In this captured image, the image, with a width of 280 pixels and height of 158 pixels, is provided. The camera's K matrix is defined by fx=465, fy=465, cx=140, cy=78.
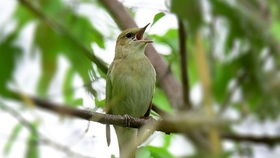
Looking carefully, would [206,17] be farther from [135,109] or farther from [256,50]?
[135,109]

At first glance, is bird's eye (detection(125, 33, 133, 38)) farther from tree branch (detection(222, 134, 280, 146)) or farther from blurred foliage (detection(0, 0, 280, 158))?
tree branch (detection(222, 134, 280, 146))

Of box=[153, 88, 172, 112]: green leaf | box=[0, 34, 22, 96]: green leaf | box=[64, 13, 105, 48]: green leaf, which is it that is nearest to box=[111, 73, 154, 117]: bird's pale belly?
box=[153, 88, 172, 112]: green leaf

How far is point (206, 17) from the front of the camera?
663 millimetres

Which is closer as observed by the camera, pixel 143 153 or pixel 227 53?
pixel 227 53

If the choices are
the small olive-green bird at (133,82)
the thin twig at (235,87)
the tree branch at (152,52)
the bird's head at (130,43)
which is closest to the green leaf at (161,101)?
the small olive-green bird at (133,82)

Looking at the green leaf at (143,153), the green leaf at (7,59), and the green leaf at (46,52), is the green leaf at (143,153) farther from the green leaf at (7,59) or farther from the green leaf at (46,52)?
the green leaf at (7,59)

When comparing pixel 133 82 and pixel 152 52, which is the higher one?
pixel 152 52

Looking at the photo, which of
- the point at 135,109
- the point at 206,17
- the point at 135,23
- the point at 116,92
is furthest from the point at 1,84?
the point at 135,109

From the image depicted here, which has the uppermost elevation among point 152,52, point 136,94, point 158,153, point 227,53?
point 227,53

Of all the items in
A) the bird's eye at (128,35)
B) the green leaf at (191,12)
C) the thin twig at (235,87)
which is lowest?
the bird's eye at (128,35)

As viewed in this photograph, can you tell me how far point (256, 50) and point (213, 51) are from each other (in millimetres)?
69

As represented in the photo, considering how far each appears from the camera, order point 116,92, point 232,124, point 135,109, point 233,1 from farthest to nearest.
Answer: point 135,109
point 116,92
point 233,1
point 232,124

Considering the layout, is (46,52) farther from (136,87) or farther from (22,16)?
(136,87)

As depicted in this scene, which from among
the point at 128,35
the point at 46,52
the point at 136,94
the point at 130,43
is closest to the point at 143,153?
the point at 46,52
